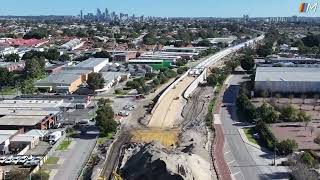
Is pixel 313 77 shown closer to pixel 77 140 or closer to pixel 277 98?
pixel 277 98

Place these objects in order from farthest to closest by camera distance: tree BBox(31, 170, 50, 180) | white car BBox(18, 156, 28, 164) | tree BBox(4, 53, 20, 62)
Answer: tree BBox(4, 53, 20, 62)
white car BBox(18, 156, 28, 164)
tree BBox(31, 170, 50, 180)

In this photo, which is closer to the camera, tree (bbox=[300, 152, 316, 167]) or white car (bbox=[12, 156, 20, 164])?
tree (bbox=[300, 152, 316, 167])

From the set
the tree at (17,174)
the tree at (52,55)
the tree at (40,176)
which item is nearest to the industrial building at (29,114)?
the tree at (17,174)

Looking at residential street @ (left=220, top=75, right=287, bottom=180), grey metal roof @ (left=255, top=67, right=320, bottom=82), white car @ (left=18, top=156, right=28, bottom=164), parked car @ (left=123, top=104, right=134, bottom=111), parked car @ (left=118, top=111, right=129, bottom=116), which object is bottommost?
residential street @ (left=220, top=75, right=287, bottom=180)

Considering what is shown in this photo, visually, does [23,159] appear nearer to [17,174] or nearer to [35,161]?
[35,161]

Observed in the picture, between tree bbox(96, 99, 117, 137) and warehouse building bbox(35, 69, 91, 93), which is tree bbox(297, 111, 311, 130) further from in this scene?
warehouse building bbox(35, 69, 91, 93)

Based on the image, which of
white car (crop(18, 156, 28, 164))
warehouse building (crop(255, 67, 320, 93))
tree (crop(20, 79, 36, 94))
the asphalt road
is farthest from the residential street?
tree (crop(20, 79, 36, 94))
